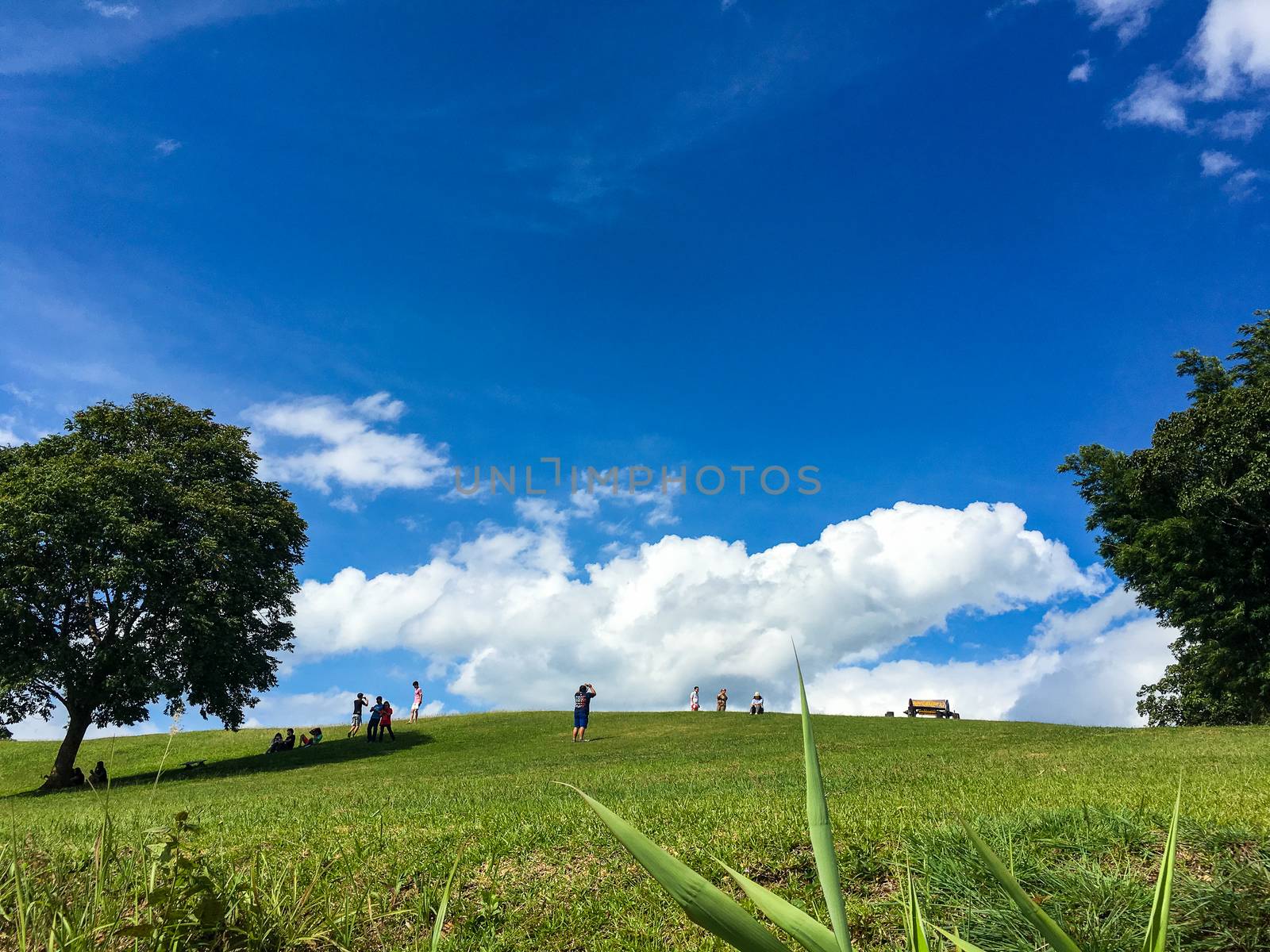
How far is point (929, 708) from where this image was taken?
149ft

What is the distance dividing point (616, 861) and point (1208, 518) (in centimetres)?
3356

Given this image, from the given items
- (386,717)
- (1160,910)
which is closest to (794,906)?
(1160,910)

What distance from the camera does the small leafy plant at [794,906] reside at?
89 centimetres

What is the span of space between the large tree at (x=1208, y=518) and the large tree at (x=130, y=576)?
36182 mm

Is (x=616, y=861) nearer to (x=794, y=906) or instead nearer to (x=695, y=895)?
(x=794, y=906)

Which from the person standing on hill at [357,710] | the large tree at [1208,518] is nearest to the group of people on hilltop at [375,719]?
the person standing on hill at [357,710]

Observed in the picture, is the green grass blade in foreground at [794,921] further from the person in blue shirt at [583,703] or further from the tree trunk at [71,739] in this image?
the tree trunk at [71,739]

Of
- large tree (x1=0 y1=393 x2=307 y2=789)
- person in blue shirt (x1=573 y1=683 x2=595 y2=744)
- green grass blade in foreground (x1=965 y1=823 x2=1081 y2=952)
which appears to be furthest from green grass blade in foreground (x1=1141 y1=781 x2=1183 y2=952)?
large tree (x1=0 y1=393 x2=307 y2=789)

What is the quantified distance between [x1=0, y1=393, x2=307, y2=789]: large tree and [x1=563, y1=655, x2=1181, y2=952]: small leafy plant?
31370 mm

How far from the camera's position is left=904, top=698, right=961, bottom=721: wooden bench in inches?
1774

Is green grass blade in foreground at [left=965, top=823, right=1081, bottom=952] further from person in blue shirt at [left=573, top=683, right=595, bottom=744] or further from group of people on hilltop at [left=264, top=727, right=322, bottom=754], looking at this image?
group of people on hilltop at [left=264, top=727, right=322, bottom=754]

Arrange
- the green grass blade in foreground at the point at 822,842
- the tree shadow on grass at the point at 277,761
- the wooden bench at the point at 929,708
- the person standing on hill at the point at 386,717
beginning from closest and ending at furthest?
the green grass blade in foreground at the point at 822,842 → the tree shadow on grass at the point at 277,761 → the person standing on hill at the point at 386,717 → the wooden bench at the point at 929,708

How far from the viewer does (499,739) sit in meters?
32.1

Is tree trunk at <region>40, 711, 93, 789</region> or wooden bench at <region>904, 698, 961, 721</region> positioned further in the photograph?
wooden bench at <region>904, 698, 961, 721</region>
